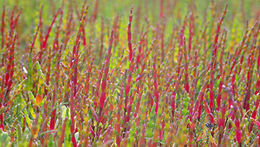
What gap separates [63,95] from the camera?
4.13 ft

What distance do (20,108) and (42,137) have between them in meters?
0.30

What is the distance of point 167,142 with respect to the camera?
0.97 m

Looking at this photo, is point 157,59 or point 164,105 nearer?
point 164,105

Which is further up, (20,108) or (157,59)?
(157,59)

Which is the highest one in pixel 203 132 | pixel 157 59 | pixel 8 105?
pixel 157 59

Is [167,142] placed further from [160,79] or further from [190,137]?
[160,79]

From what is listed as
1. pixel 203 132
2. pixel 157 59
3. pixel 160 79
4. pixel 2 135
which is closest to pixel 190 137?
pixel 203 132

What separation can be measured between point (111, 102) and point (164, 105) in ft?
0.89

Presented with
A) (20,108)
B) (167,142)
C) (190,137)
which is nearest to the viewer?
(167,142)

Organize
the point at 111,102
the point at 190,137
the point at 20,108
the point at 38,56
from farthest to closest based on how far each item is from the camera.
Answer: the point at 38,56
the point at 20,108
the point at 111,102
the point at 190,137

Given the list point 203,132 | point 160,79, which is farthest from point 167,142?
point 160,79

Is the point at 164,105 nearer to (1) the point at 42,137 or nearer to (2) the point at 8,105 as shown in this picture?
(1) the point at 42,137

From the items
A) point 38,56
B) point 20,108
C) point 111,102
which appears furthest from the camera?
point 38,56

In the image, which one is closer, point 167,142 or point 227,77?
point 167,142
